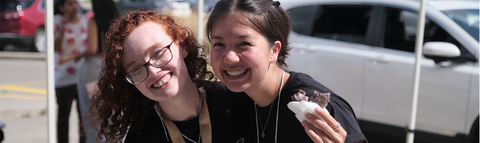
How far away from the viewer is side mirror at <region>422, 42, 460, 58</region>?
3321mm

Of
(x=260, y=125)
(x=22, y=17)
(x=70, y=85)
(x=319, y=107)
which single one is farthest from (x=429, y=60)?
(x=22, y=17)

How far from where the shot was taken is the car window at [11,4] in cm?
770

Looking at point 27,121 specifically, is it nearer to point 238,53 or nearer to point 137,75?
point 137,75

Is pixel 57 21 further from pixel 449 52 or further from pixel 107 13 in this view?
pixel 449 52

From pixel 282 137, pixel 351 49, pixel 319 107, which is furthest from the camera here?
pixel 351 49

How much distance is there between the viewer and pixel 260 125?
1812 mm

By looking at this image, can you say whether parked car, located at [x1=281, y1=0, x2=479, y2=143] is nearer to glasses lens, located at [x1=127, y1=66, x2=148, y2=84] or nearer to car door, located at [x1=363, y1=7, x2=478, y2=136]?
car door, located at [x1=363, y1=7, x2=478, y2=136]

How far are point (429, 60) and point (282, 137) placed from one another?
98.5 inches

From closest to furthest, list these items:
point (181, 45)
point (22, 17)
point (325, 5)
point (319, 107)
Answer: point (319, 107) < point (181, 45) < point (325, 5) < point (22, 17)

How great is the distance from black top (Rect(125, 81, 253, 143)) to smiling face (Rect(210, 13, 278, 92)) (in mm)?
305

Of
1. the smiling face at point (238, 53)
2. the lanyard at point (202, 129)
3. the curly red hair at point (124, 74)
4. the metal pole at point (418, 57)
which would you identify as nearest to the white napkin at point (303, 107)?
the smiling face at point (238, 53)

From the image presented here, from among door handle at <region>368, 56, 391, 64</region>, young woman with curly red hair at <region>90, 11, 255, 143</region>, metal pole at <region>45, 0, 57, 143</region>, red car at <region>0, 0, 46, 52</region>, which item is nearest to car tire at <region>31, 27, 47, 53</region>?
red car at <region>0, 0, 46, 52</region>

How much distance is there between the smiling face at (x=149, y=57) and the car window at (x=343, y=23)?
→ 2818 mm

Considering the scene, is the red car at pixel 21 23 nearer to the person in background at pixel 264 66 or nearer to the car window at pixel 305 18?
the car window at pixel 305 18
